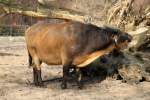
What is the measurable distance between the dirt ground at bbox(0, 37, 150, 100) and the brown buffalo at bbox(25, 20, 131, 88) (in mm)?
487

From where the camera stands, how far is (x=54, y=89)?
9984 millimetres

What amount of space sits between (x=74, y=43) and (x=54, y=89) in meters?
1.14

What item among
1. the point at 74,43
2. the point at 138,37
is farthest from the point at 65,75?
the point at 138,37

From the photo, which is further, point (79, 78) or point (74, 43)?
point (79, 78)

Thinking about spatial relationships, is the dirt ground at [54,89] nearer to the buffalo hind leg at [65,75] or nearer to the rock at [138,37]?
the buffalo hind leg at [65,75]

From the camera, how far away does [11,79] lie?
10812mm

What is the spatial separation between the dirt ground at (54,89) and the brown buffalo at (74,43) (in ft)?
1.60

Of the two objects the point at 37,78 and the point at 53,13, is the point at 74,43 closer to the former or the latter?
the point at 37,78

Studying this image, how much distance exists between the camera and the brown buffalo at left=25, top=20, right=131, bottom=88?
9.76 m

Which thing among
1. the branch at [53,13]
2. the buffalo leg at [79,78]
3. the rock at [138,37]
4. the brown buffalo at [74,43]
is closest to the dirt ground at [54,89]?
the buffalo leg at [79,78]

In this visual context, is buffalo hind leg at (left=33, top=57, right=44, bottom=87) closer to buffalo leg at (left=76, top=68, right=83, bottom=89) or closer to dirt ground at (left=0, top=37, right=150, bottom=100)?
dirt ground at (left=0, top=37, right=150, bottom=100)

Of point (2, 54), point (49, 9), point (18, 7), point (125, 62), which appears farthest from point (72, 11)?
point (2, 54)

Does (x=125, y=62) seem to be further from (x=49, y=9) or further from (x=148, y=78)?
(x=49, y=9)

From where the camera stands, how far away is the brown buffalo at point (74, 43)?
976 centimetres
